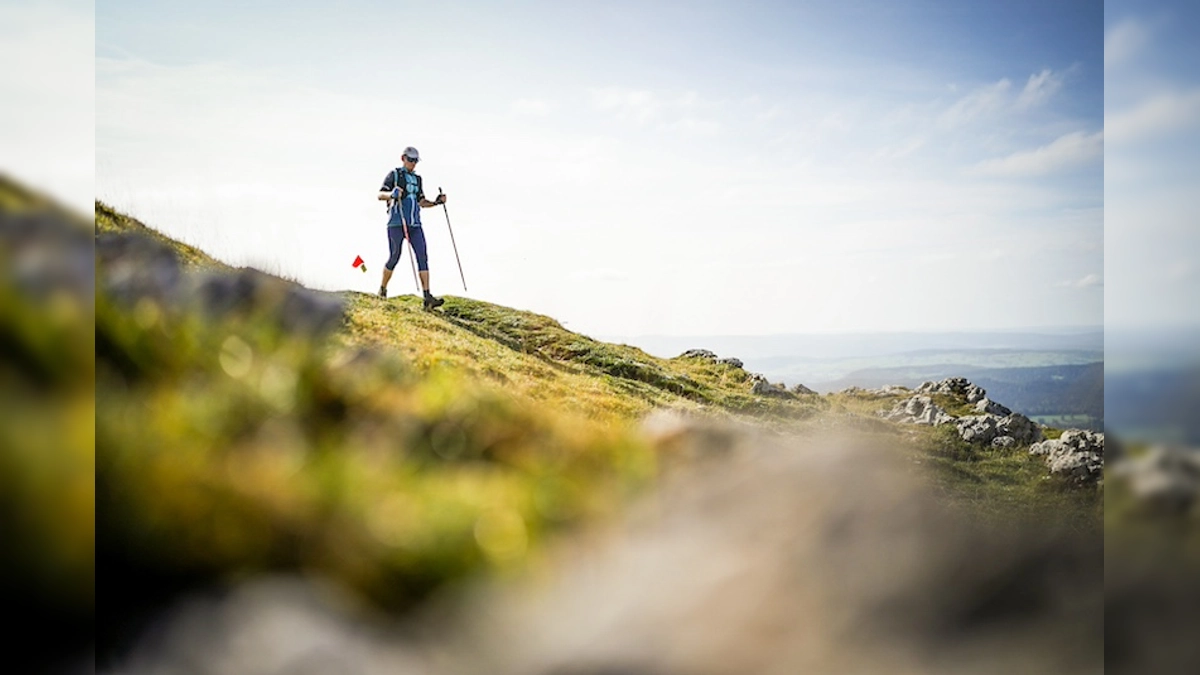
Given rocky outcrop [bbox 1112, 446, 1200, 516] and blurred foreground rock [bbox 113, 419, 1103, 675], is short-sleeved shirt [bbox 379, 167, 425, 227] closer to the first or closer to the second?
blurred foreground rock [bbox 113, 419, 1103, 675]

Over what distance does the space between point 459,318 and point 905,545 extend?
8.15 m

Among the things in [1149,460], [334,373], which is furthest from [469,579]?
[1149,460]

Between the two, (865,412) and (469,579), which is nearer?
(469,579)

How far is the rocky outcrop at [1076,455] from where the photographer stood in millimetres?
9289

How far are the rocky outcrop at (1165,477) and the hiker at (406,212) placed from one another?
8.01 meters

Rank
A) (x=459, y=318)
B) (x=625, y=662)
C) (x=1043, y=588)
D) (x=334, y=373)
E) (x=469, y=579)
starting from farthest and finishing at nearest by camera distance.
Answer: (x=459, y=318)
(x=334, y=373)
(x=469, y=579)
(x=1043, y=588)
(x=625, y=662)

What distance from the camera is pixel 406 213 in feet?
34.8

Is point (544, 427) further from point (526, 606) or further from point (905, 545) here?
point (905, 545)

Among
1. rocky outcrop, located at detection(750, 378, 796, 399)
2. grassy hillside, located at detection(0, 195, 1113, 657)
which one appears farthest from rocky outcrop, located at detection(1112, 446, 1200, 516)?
rocky outcrop, located at detection(750, 378, 796, 399)

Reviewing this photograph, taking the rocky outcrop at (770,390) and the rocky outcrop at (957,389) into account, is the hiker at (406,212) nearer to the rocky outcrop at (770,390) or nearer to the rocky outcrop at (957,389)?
the rocky outcrop at (770,390)

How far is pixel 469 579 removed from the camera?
4.23 m

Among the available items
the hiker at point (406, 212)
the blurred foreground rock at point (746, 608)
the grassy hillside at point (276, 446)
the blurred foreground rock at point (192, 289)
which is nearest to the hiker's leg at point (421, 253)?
the hiker at point (406, 212)

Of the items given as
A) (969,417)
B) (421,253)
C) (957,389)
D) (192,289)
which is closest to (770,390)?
(969,417)

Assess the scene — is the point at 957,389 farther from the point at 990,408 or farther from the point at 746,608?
the point at 746,608
